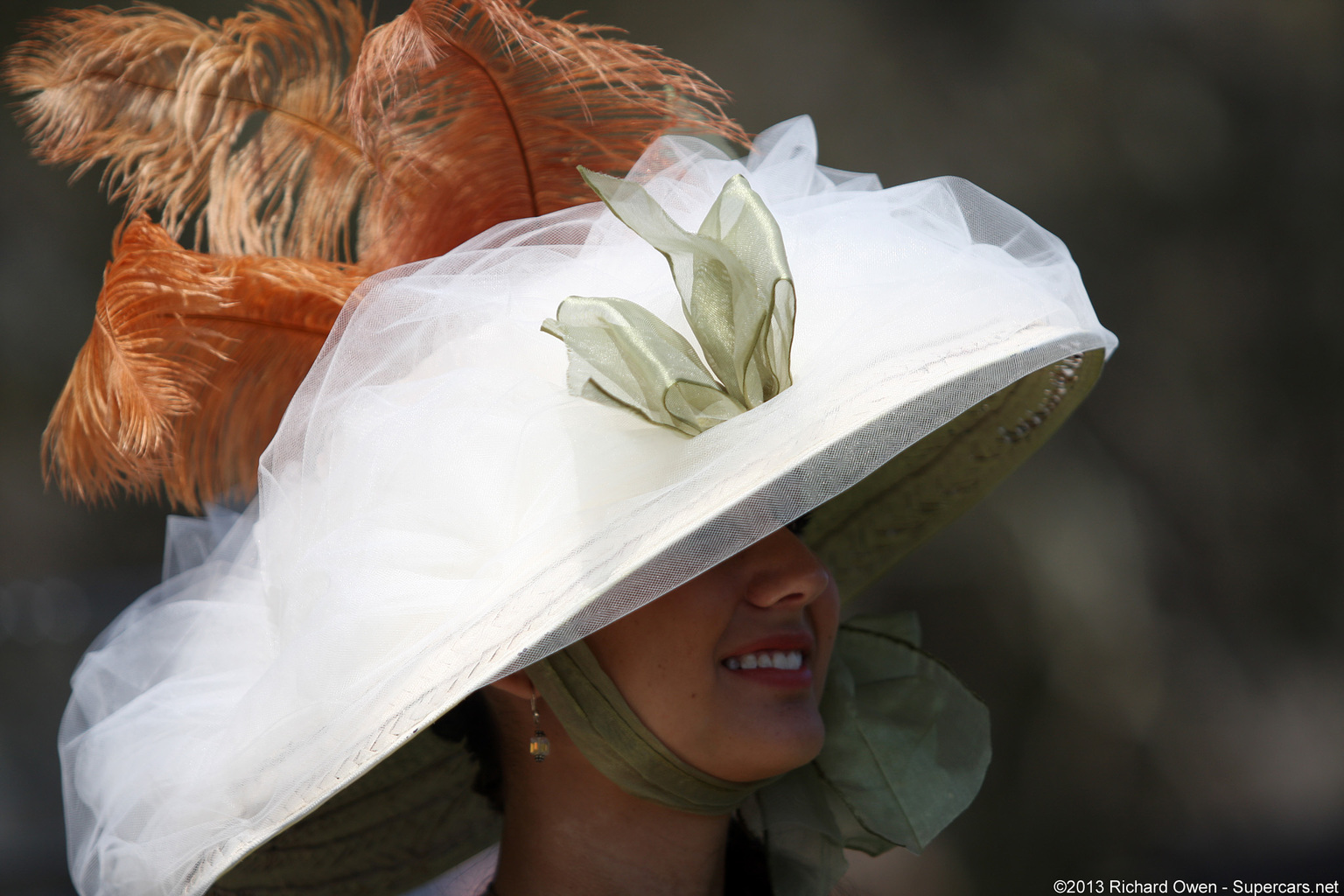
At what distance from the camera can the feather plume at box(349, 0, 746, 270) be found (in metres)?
1.04

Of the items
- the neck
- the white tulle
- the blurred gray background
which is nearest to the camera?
the white tulle

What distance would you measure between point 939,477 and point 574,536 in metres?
0.65

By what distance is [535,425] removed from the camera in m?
0.83

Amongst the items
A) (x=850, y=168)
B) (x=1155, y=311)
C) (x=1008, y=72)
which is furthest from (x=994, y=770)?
(x=1008, y=72)

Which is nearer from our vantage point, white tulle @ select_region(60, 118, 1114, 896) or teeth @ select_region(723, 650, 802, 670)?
white tulle @ select_region(60, 118, 1114, 896)

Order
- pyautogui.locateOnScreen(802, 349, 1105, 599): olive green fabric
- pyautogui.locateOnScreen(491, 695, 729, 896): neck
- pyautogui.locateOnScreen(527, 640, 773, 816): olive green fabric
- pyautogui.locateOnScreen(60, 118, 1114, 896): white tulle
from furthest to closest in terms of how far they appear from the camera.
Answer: pyautogui.locateOnScreen(802, 349, 1105, 599): olive green fabric
pyautogui.locateOnScreen(491, 695, 729, 896): neck
pyautogui.locateOnScreen(527, 640, 773, 816): olive green fabric
pyautogui.locateOnScreen(60, 118, 1114, 896): white tulle

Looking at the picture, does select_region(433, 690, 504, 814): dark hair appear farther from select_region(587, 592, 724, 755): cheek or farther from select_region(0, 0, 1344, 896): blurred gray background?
select_region(0, 0, 1344, 896): blurred gray background

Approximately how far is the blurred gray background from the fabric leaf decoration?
2066mm

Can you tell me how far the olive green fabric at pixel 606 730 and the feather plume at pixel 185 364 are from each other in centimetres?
48

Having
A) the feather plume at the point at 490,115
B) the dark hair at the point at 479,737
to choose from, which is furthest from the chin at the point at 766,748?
the feather plume at the point at 490,115

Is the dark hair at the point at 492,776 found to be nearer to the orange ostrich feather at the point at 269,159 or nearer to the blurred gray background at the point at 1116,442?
the orange ostrich feather at the point at 269,159

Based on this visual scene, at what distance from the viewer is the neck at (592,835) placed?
1.02 metres

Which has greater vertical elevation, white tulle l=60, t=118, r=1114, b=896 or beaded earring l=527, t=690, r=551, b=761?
white tulle l=60, t=118, r=1114, b=896

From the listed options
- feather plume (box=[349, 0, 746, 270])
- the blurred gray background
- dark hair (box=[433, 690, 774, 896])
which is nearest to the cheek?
dark hair (box=[433, 690, 774, 896])
